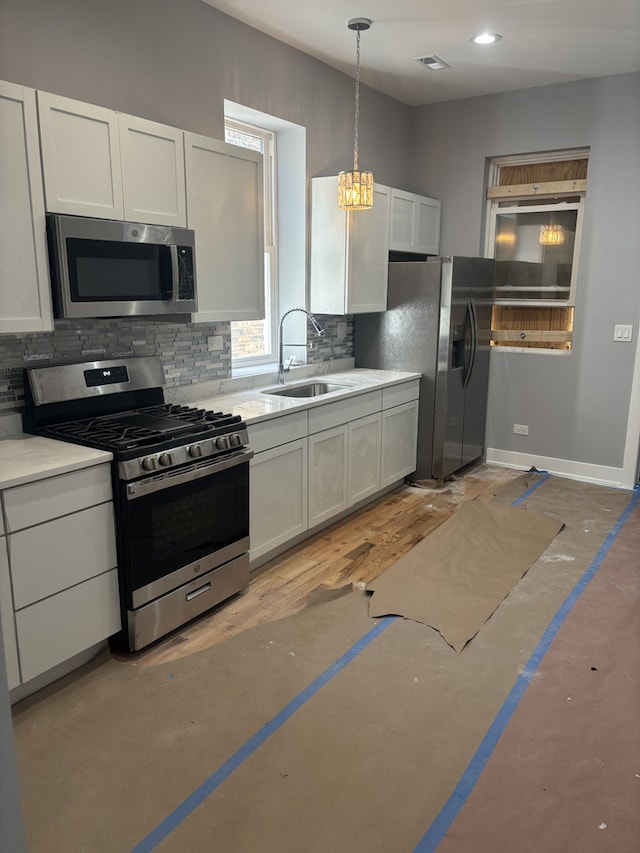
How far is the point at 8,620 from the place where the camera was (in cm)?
208

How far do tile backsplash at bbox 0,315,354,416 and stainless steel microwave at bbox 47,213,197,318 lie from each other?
0.84ft

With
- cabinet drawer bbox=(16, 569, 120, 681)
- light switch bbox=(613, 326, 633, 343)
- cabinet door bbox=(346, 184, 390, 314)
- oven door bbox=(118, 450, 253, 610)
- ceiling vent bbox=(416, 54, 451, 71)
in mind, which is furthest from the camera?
light switch bbox=(613, 326, 633, 343)

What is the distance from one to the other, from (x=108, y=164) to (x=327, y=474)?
1.97 meters

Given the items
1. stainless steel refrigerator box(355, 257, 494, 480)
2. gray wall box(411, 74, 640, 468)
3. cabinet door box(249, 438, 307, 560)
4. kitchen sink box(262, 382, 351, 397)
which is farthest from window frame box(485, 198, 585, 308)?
cabinet door box(249, 438, 307, 560)

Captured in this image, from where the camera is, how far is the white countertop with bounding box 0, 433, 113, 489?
2062mm

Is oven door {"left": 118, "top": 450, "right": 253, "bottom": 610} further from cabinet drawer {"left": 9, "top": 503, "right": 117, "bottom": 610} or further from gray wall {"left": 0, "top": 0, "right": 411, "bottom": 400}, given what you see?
gray wall {"left": 0, "top": 0, "right": 411, "bottom": 400}

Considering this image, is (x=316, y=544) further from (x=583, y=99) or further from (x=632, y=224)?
(x=583, y=99)

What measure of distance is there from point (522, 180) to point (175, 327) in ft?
10.8

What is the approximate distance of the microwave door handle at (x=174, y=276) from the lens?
2.75 m

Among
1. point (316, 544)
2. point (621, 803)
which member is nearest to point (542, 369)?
point (316, 544)

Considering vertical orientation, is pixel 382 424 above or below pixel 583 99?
below

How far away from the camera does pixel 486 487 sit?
4.71m

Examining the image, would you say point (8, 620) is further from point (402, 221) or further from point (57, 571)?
point (402, 221)

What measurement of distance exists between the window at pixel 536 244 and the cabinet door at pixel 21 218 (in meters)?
3.83
